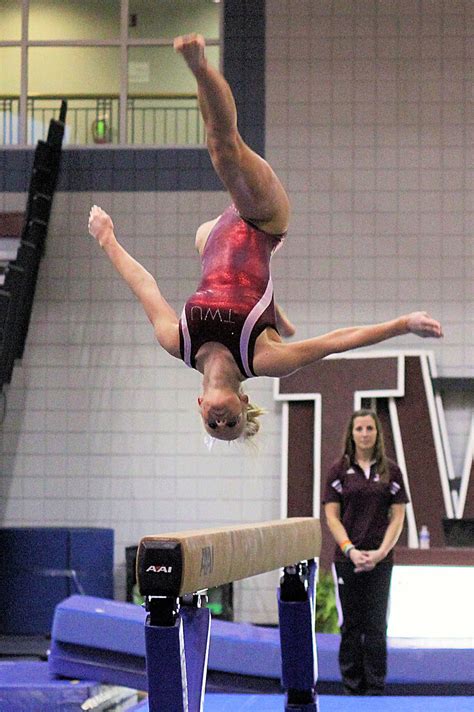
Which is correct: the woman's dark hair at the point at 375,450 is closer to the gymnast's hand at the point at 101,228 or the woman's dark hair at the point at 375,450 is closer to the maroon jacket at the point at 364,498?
the maroon jacket at the point at 364,498

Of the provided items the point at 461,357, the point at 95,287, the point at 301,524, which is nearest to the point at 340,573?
the point at 301,524

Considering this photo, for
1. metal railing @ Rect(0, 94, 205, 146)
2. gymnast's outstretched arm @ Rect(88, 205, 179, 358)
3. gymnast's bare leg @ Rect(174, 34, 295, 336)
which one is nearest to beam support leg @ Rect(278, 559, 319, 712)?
gymnast's bare leg @ Rect(174, 34, 295, 336)

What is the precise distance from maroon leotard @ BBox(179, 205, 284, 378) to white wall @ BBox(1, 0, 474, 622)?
247 inches

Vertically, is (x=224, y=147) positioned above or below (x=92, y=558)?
above

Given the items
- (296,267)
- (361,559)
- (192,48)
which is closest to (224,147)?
(192,48)

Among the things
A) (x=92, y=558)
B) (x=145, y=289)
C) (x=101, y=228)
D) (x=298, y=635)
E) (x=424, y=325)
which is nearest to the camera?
(x=424, y=325)

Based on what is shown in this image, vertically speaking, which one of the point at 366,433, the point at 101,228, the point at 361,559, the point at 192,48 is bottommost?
the point at 361,559

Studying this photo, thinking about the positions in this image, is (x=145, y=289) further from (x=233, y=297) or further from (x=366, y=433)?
(x=366, y=433)

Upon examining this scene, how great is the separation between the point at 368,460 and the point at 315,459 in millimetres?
3644

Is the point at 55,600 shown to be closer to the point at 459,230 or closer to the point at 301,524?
the point at 459,230

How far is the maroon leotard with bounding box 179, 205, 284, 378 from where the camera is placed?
4410 mm

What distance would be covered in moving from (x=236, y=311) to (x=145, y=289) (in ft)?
1.69

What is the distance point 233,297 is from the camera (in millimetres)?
4465

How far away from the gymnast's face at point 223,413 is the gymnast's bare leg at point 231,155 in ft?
2.57
